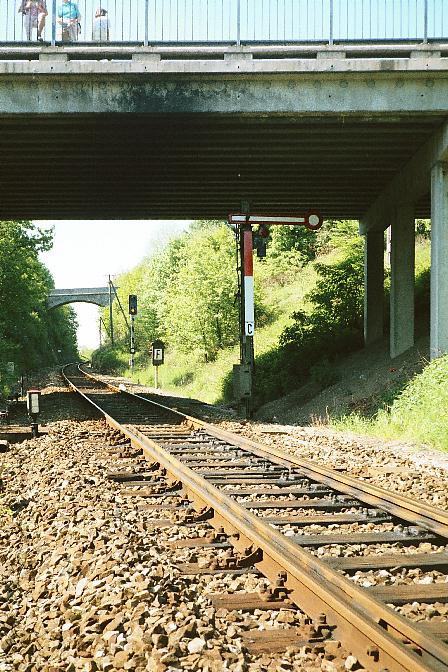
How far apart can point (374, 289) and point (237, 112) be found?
35.5 ft

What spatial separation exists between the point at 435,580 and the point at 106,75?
41.6 feet

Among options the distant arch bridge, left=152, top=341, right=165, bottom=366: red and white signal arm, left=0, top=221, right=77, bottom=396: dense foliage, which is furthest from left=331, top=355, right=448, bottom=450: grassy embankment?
the distant arch bridge

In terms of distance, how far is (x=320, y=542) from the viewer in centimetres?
538

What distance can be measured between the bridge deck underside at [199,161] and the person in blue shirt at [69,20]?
1.60m

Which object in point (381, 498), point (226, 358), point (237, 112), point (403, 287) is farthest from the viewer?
point (226, 358)

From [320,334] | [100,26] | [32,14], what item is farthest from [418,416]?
[320,334]

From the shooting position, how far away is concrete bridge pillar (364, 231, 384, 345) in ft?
79.7

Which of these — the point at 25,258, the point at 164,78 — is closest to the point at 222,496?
the point at 164,78

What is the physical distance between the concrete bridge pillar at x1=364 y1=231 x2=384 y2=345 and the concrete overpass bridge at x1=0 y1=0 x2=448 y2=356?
503 cm

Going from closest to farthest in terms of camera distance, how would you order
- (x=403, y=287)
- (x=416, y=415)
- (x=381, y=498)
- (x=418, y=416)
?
1. (x=381, y=498)
2. (x=418, y=416)
3. (x=416, y=415)
4. (x=403, y=287)

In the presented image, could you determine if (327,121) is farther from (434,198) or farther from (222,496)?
(222,496)

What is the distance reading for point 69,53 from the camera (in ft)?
48.6

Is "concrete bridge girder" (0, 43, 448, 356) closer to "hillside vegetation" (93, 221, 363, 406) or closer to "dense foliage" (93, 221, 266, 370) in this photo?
"hillside vegetation" (93, 221, 363, 406)

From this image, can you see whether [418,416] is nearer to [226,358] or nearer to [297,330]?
[297,330]
